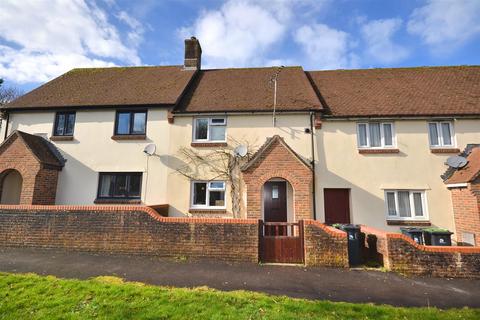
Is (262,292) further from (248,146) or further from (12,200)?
(12,200)

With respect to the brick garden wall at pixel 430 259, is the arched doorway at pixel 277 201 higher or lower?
higher

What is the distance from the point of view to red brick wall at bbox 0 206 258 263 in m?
7.77

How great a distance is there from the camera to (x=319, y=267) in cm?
734

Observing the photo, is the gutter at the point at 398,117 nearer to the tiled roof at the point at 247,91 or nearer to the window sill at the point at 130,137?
the tiled roof at the point at 247,91

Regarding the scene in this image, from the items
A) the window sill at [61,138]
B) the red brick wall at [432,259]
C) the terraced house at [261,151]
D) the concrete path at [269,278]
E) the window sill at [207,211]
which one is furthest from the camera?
the window sill at [61,138]

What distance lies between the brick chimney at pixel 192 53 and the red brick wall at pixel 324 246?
12.4 metres

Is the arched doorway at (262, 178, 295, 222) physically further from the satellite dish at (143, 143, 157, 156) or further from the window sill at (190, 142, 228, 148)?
the satellite dish at (143, 143, 157, 156)

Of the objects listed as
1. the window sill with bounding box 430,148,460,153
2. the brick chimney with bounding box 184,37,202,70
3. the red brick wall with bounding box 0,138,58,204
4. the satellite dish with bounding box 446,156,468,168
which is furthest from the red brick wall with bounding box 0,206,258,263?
the brick chimney with bounding box 184,37,202,70

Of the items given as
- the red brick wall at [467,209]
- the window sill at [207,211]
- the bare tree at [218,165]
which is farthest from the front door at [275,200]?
the red brick wall at [467,209]

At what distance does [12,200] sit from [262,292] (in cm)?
1278

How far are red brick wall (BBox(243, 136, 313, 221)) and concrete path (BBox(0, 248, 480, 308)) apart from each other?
8.74ft

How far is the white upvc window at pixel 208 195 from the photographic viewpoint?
11359mm

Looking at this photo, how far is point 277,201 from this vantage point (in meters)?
11.1

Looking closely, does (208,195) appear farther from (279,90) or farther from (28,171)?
(28,171)
